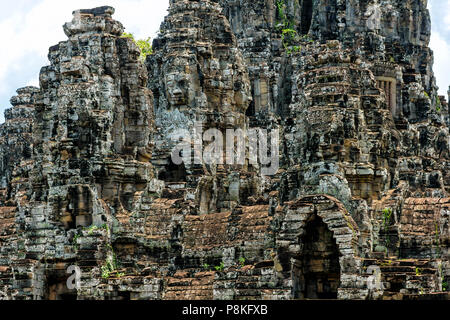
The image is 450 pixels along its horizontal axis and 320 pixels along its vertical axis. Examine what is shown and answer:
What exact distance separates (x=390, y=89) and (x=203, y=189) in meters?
23.3

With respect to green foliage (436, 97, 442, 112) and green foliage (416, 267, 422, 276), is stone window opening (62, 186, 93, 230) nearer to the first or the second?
green foliage (416, 267, 422, 276)

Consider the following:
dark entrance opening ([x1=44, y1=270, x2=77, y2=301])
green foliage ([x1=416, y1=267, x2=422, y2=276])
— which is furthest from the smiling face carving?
green foliage ([x1=416, y1=267, x2=422, y2=276])

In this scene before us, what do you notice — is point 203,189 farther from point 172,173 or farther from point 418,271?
point 418,271

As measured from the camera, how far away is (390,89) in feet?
277

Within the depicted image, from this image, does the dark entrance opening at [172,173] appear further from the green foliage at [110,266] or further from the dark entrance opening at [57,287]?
the dark entrance opening at [57,287]

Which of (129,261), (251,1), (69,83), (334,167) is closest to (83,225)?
(129,261)

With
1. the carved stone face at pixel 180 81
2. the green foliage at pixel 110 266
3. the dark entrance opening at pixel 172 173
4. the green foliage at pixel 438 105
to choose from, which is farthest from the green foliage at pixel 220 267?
the green foliage at pixel 438 105

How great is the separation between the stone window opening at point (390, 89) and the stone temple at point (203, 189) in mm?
5342

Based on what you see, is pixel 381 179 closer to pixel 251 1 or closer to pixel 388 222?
pixel 388 222

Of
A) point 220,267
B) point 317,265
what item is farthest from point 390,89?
point 317,265

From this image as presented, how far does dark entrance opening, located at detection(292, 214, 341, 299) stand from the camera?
49.8m

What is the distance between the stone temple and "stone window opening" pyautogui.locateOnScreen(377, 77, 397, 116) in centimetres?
534

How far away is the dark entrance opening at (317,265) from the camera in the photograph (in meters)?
49.8

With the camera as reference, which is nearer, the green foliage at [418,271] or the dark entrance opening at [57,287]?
the green foliage at [418,271]
